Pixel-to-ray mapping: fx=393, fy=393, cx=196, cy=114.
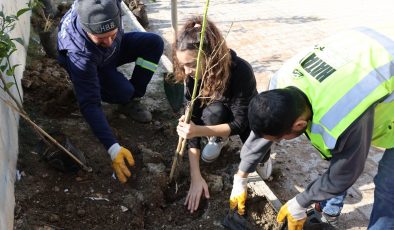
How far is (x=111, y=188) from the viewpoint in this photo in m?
2.33

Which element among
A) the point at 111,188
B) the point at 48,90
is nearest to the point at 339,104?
the point at 111,188

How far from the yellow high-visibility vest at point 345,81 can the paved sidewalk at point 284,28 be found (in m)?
1.07

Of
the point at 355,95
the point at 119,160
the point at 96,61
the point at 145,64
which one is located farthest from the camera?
the point at 145,64

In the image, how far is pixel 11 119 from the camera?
2344 millimetres

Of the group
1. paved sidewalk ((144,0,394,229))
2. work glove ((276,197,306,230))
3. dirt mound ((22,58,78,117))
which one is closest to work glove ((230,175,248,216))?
work glove ((276,197,306,230))

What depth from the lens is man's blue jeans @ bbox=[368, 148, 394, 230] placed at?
5.91ft

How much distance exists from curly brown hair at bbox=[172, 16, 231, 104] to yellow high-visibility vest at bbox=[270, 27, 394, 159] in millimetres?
436

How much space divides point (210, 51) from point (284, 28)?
11.3ft

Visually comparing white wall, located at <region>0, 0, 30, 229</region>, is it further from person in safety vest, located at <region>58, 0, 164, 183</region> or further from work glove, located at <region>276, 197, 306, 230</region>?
work glove, located at <region>276, 197, 306, 230</region>

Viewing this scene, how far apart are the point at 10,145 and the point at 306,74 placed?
1.63m

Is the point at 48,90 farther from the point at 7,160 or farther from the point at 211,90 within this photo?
the point at 211,90

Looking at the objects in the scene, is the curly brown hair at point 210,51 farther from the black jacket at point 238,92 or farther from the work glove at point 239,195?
the work glove at point 239,195

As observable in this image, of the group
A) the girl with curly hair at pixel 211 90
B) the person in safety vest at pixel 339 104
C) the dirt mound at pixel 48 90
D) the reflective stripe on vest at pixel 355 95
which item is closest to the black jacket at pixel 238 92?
the girl with curly hair at pixel 211 90

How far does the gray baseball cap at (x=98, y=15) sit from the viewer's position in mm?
2146
